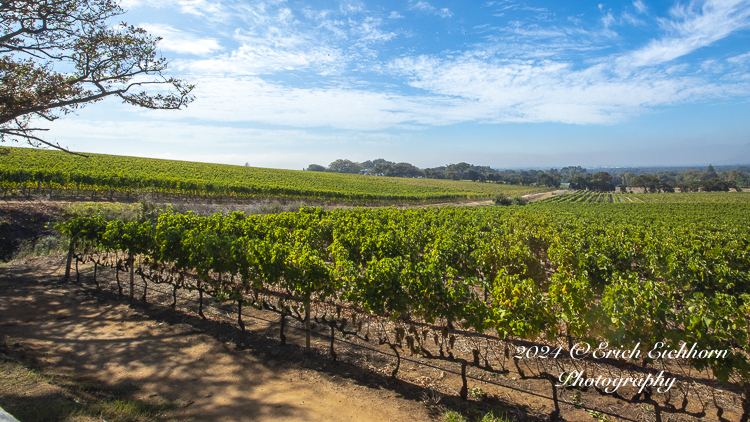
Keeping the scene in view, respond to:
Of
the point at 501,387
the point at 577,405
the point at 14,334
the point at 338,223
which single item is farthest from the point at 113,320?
the point at 577,405

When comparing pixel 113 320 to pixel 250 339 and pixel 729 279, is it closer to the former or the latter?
pixel 250 339

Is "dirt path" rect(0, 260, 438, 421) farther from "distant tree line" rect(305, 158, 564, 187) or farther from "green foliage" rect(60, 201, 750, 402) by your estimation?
"distant tree line" rect(305, 158, 564, 187)

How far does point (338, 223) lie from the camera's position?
14445 mm

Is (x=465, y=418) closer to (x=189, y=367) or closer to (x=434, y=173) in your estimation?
(x=189, y=367)

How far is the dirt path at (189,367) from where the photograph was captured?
506 centimetres

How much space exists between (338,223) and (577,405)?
10.7 metres

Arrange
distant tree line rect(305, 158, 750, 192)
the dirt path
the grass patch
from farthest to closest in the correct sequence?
distant tree line rect(305, 158, 750, 192) → the dirt path → the grass patch

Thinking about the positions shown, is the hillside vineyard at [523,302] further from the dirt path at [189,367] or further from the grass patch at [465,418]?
the dirt path at [189,367]

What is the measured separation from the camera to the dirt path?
5.06m

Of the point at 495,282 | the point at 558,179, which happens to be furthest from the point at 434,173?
the point at 495,282

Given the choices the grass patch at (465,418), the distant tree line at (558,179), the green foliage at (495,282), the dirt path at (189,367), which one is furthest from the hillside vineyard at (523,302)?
the distant tree line at (558,179)

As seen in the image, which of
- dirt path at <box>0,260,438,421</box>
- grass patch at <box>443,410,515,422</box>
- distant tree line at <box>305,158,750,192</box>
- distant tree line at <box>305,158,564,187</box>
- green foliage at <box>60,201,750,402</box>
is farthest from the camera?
distant tree line at <box>305,158,564,187</box>

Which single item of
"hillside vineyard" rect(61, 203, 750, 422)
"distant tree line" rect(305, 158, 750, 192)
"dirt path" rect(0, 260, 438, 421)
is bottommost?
"dirt path" rect(0, 260, 438, 421)

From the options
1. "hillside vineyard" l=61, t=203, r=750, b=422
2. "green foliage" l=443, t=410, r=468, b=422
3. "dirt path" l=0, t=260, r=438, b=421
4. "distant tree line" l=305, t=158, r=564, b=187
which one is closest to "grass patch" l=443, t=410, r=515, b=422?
"green foliage" l=443, t=410, r=468, b=422
